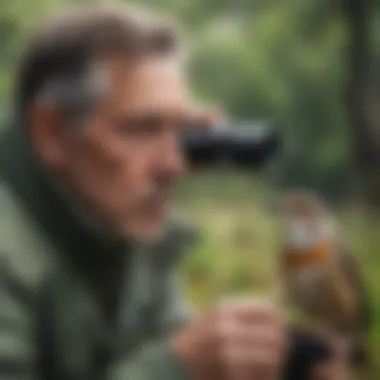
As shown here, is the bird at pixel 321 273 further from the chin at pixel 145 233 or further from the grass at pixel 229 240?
the chin at pixel 145 233

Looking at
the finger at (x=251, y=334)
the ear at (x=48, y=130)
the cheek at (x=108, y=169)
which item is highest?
the ear at (x=48, y=130)

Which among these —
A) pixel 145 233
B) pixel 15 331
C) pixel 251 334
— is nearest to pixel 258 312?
pixel 251 334

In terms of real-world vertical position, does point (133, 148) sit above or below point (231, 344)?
above

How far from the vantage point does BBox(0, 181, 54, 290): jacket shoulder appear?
89 centimetres

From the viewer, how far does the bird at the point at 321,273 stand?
931mm

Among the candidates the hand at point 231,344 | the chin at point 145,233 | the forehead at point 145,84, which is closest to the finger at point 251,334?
the hand at point 231,344

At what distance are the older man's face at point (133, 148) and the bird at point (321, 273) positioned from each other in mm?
130

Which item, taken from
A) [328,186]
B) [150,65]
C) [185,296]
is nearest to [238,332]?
[185,296]

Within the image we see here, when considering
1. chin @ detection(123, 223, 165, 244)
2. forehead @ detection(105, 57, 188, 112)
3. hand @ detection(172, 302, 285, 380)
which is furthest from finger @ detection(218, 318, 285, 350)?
forehead @ detection(105, 57, 188, 112)

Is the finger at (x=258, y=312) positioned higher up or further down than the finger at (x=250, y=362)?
higher up

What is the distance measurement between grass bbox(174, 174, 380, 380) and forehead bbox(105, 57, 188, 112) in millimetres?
87

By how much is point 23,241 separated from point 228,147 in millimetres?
221

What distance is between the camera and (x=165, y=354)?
919mm

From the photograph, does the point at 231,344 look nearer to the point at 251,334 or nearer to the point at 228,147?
the point at 251,334
